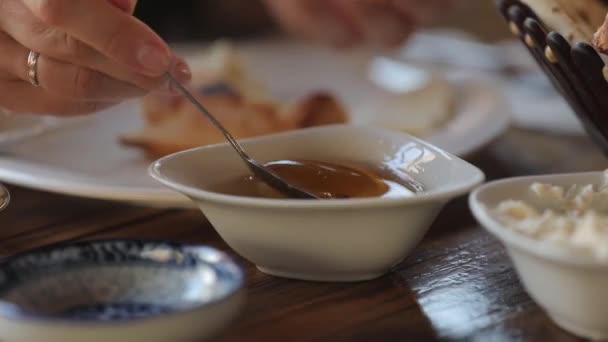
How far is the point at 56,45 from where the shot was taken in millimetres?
953

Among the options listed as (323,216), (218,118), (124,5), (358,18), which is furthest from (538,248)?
(358,18)

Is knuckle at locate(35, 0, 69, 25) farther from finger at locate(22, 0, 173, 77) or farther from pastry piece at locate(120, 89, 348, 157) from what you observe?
pastry piece at locate(120, 89, 348, 157)

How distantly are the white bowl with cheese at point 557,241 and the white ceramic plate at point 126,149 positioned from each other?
397mm

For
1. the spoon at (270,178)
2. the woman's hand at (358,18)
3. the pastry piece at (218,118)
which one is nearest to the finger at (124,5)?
the spoon at (270,178)

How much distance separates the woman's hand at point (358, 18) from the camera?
1.81m

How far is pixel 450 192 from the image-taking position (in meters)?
0.76

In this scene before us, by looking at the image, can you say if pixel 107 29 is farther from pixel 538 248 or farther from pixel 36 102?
pixel 538 248

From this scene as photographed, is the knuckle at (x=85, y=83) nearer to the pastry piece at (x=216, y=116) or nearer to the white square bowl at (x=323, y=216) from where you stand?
the white square bowl at (x=323, y=216)

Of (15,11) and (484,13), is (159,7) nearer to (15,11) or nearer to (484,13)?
(484,13)

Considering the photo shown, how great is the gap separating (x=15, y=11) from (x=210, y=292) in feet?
1.51

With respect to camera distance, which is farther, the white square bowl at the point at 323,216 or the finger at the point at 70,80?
the finger at the point at 70,80

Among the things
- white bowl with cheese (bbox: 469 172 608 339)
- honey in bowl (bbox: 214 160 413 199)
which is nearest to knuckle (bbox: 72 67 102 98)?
honey in bowl (bbox: 214 160 413 199)

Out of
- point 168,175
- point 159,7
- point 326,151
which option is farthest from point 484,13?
point 168,175

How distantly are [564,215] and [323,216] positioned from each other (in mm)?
206
